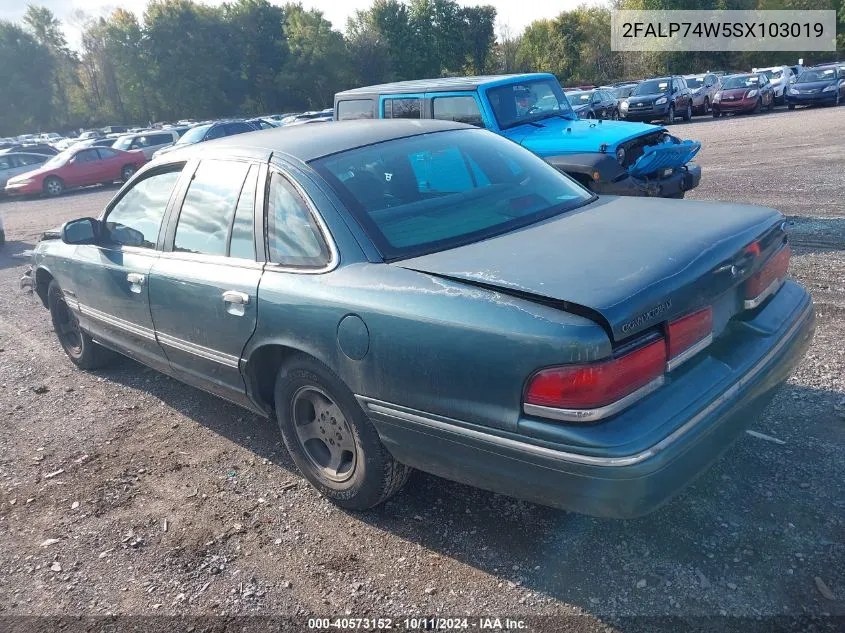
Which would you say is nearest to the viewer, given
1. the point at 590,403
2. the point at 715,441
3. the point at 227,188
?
the point at 590,403

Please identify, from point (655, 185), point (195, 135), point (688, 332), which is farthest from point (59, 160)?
point (688, 332)

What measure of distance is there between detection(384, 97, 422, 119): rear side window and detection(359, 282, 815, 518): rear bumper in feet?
19.6

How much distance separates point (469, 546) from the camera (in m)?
3.00

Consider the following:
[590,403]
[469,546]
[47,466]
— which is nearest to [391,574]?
[469,546]

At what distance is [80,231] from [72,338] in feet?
4.95

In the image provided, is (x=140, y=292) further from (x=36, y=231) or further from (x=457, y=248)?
(x=36, y=231)

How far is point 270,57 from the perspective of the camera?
2285 inches

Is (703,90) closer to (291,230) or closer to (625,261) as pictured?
(291,230)

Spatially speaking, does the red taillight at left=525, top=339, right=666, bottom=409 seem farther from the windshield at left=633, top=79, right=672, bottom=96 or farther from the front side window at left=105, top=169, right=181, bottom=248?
the windshield at left=633, top=79, right=672, bottom=96

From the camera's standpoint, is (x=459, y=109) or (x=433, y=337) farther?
(x=459, y=109)

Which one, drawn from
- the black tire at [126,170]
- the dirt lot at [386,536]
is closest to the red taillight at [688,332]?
the dirt lot at [386,536]

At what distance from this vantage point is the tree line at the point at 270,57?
181 feet

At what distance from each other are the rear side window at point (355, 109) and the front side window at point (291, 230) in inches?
218

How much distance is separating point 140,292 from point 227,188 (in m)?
0.93
